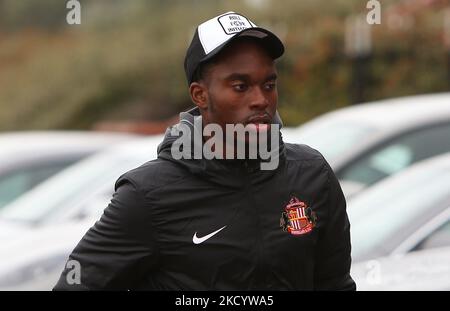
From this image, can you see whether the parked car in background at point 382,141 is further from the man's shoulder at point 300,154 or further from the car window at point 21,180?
the man's shoulder at point 300,154

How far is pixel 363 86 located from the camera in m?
14.2

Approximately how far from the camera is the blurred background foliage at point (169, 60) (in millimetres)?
14391

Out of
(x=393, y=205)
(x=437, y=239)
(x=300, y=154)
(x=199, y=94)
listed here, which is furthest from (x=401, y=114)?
(x=199, y=94)

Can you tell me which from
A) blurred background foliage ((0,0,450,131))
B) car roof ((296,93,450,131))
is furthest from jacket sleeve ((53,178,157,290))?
blurred background foliage ((0,0,450,131))

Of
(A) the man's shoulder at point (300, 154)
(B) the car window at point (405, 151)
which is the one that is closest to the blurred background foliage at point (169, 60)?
(B) the car window at point (405, 151)

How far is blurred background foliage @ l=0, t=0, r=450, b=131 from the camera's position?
14391 millimetres

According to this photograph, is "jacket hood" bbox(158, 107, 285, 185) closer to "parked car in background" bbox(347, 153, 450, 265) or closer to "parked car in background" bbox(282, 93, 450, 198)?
"parked car in background" bbox(347, 153, 450, 265)

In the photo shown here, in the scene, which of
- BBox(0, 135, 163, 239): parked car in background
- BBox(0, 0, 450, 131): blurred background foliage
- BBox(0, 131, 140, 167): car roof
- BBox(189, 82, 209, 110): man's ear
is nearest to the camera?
BBox(189, 82, 209, 110): man's ear

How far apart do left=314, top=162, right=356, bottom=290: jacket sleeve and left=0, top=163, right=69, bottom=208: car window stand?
640cm

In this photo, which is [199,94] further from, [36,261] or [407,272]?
[36,261]

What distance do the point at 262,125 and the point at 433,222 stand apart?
219 centimetres

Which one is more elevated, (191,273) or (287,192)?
(287,192)
